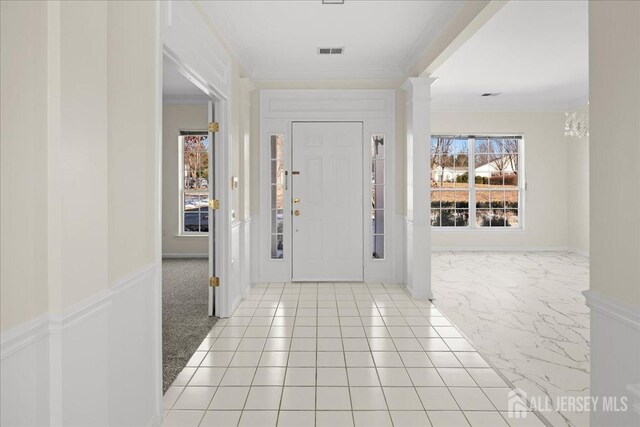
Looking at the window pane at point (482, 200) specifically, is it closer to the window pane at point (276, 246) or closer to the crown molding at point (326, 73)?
the crown molding at point (326, 73)

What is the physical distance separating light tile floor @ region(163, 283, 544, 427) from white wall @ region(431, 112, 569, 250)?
467 centimetres

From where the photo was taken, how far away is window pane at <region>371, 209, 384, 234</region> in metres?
5.28

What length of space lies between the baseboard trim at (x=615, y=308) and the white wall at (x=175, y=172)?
21.5ft

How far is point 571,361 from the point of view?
2.84 m

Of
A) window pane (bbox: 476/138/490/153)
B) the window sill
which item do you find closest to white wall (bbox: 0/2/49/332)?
the window sill

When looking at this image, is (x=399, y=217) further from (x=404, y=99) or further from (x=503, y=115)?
(x=503, y=115)

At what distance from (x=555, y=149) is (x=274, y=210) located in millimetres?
5652

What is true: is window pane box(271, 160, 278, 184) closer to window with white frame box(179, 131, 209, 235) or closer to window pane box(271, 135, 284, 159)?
window pane box(271, 135, 284, 159)

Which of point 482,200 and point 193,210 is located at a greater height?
point 482,200

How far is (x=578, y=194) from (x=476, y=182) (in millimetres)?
1759

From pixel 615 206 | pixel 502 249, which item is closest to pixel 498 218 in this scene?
pixel 502 249

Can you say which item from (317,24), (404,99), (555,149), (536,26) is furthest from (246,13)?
(555,149)

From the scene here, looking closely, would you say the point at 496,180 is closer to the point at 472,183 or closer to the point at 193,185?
the point at 472,183

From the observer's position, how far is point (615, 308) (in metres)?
1.42
